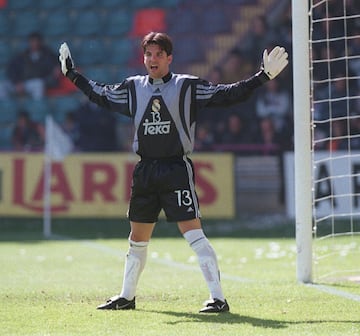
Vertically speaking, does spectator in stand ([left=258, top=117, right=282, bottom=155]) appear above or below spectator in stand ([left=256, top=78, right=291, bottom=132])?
below

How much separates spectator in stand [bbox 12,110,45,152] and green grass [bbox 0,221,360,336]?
763 centimetres

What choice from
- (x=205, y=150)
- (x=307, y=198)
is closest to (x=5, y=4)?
(x=205, y=150)

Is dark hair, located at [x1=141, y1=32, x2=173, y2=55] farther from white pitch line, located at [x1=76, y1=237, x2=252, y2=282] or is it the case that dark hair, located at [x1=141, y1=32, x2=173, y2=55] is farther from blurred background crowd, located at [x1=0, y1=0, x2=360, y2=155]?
blurred background crowd, located at [x1=0, y1=0, x2=360, y2=155]

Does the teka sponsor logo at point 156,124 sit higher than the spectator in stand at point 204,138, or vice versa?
the spectator in stand at point 204,138

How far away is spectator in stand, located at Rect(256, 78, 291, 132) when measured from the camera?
69.8 ft

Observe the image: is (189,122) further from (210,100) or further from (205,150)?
(205,150)

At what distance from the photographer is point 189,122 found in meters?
7.27

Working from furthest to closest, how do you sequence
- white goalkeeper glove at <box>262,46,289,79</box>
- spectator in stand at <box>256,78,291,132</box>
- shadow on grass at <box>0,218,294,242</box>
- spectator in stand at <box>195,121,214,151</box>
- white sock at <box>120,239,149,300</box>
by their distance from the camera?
spectator in stand at <box>256,78,291,132</box>
spectator in stand at <box>195,121,214,151</box>
shadow on grass at <box>0,218,294,242</box>
white sock at <box>120,239,149,300</box>
white goalkeeper glove at <box>262,46,289,79</box>

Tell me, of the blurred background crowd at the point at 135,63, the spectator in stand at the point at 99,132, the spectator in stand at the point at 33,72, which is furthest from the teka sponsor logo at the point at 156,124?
the spectator in stand at the point at 33,72

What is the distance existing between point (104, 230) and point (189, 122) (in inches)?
430

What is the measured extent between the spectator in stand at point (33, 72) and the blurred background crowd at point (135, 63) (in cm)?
2

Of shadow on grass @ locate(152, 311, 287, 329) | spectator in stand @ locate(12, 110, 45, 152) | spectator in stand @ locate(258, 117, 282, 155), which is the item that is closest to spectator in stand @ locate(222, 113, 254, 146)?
spectator in stand @ locate(258, 117, 282, 155)

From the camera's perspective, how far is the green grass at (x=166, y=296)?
639 centimetres

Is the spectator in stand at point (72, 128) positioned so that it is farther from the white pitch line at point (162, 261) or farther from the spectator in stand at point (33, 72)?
the white pitch line at point (162, 261)
